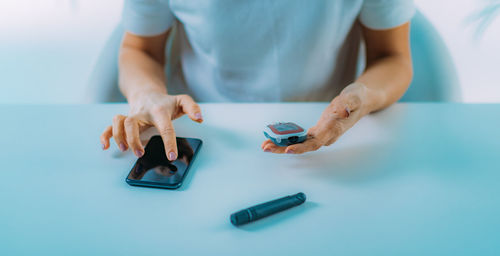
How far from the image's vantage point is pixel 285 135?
1.63 ft

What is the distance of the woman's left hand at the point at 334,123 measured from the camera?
1.66ft

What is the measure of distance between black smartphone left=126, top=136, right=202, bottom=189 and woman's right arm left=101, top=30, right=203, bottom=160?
1cm

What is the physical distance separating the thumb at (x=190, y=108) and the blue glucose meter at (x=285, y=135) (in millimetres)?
120

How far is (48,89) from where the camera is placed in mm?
1033

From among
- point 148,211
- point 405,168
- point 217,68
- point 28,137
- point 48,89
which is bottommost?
point 48,89

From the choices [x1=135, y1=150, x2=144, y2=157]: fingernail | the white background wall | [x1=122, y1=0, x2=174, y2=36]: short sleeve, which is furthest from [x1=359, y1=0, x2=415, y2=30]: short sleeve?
[x1=135, y1=150, x2=144, y2=157]: fingernail

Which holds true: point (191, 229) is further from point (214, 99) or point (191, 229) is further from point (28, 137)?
point (214, 99)

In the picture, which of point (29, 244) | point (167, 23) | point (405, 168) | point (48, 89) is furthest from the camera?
point (48, 89)

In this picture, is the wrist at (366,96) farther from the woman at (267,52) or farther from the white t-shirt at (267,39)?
Answer: the white t-shirt at (267,39)

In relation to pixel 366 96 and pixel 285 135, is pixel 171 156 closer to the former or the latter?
pixel 285 135

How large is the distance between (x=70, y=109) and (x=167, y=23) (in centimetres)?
29

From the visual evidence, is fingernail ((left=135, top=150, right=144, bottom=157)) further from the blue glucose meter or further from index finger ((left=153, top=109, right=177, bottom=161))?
the blue glucose meter

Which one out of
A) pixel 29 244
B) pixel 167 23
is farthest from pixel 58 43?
pixel 29 244

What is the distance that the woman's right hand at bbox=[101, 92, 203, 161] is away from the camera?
0.52 m
